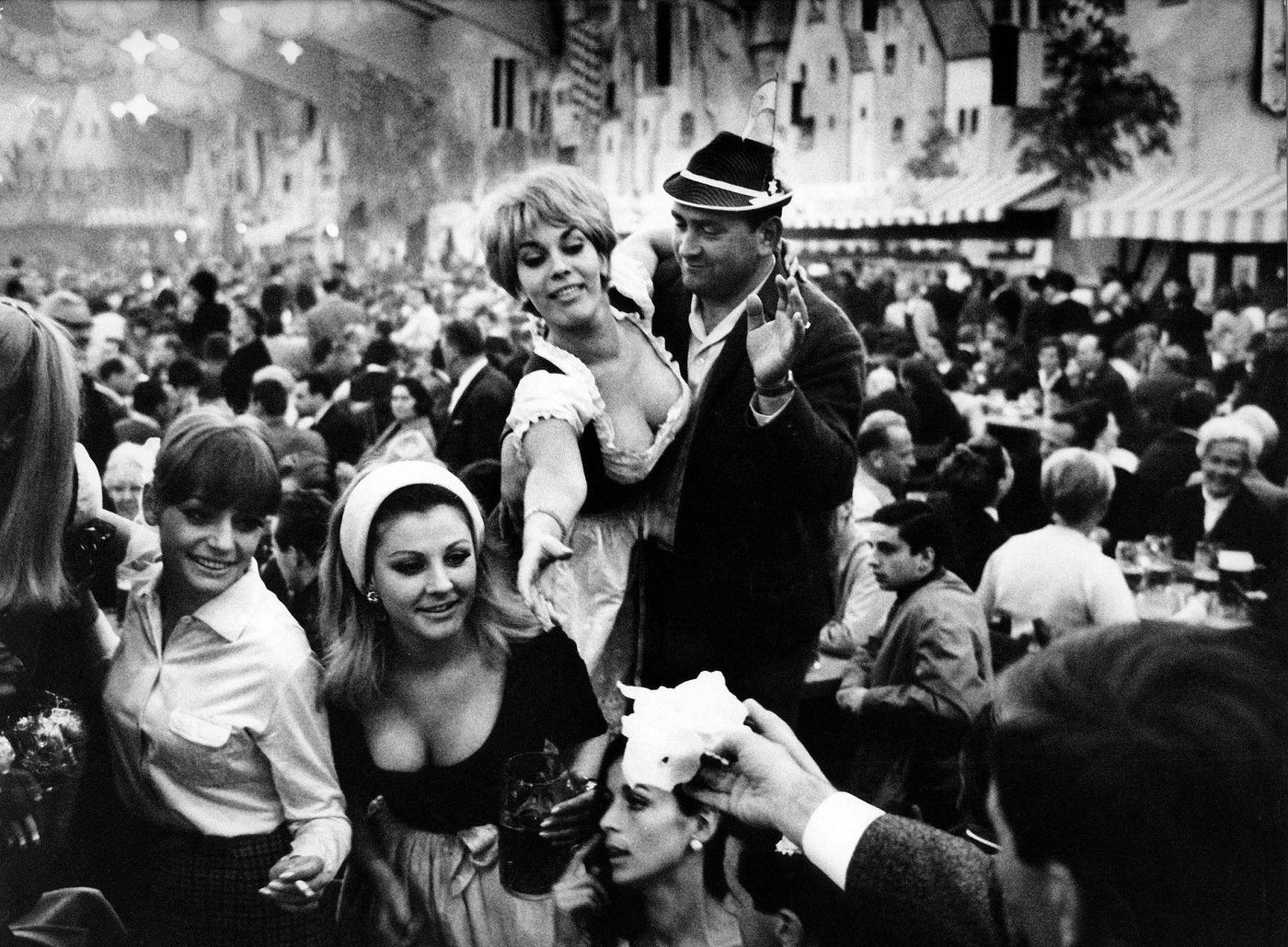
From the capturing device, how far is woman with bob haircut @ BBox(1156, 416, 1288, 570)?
14.4ft

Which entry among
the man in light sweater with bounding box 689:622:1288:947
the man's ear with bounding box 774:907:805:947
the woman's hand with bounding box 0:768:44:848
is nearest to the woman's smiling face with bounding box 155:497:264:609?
the woman's hand with bounding box 0:768:44:848

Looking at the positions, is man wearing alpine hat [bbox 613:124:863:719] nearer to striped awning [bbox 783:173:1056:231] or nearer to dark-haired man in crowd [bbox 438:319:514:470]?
dark-haired man in crowd [bbox 438:319:514:470]

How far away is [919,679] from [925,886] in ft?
6.28

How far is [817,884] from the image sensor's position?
1954 millimetres

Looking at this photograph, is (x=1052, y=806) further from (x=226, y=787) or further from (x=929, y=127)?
(x=929, y=127)

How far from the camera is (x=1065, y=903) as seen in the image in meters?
1.10

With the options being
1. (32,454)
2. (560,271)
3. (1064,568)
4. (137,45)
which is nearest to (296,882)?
(32,454)

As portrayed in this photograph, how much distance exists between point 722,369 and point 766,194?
0.26 metres

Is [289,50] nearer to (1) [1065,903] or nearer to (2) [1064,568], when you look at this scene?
(2) [1064,568]

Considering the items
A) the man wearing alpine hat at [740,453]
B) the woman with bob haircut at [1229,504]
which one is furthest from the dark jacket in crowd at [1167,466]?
the man wearing alpine hat at [740,453]

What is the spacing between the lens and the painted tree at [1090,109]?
13.2 m

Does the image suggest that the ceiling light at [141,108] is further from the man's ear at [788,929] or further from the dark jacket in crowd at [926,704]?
the man's ear at [788,929]

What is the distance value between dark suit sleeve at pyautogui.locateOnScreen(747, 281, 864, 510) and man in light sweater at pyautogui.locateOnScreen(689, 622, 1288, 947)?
0.84 meters

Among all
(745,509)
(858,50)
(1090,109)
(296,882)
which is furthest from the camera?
(858,50)
